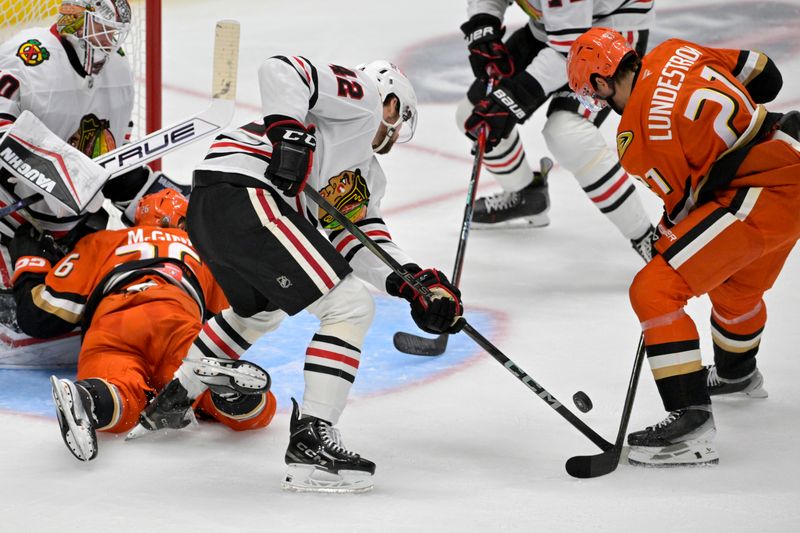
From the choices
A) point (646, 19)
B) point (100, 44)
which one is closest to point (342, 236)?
point (100, 44)

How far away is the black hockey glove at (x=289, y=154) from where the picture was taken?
2625 millimetres

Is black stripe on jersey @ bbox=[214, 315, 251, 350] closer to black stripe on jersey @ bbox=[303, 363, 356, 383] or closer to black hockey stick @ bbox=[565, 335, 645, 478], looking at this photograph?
black stripe on jersey @ bbox=[303, 363, 356, 383]

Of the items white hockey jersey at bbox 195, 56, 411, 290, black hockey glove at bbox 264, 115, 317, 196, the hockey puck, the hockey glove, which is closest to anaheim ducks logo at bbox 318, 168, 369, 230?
white hockey jersey at bbox 195, 56, 411, 290

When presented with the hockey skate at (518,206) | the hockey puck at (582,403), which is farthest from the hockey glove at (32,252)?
the hockey skate at (518,206)

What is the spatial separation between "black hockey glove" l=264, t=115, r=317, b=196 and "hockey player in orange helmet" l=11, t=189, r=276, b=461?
448mm

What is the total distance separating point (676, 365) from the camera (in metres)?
2.82

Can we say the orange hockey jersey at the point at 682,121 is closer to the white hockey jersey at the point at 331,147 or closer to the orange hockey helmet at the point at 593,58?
the orange hockey helmet at the point at 593,58

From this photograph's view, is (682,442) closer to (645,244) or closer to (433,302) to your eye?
(433,302)

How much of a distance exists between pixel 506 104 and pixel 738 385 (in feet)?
4.51

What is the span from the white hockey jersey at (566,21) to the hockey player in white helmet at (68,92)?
4.54ft

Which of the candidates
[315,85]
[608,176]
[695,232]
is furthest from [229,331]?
[608,176]

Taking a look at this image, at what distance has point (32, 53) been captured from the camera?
12.1ft

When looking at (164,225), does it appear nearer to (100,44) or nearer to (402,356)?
(100,44)

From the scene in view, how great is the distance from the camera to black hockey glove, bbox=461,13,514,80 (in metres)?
4.41
